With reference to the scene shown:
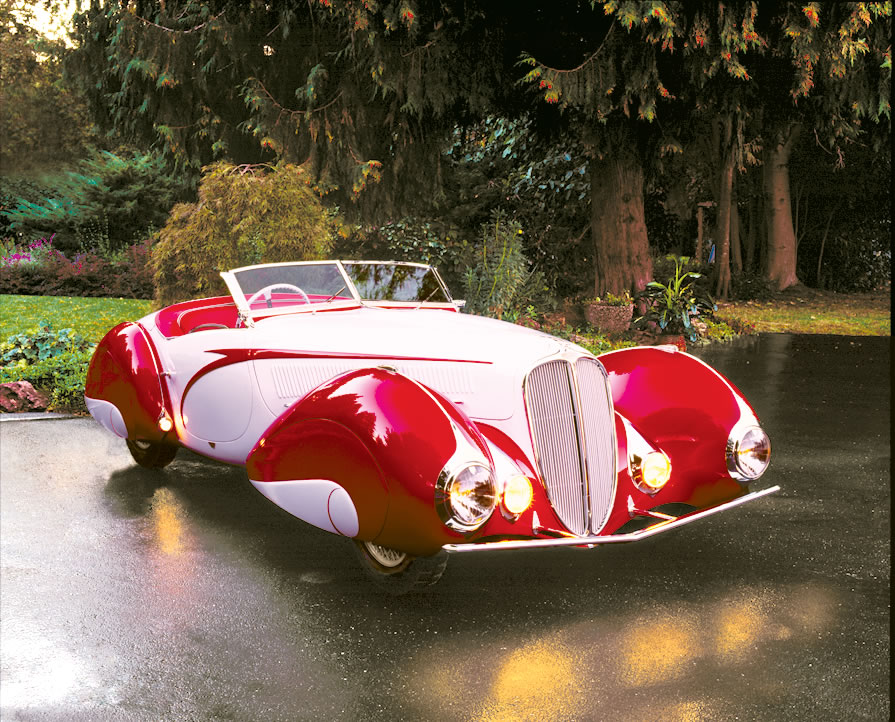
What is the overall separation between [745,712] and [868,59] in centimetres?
1231

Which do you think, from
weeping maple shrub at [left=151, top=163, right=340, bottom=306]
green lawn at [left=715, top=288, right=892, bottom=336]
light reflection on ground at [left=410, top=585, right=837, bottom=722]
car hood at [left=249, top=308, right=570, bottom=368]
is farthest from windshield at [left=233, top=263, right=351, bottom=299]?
green lawn at [left=715, top=288, right=892, bottom=336]

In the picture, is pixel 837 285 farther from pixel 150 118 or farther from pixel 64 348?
pixel 64 348

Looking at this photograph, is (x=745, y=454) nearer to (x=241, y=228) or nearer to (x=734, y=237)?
(x=241, y=228)

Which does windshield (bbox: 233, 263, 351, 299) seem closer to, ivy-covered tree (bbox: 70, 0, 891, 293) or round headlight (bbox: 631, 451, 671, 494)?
round headlight (bbox: 631, 451, 671, 494)

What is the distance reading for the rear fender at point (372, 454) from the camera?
137 inches

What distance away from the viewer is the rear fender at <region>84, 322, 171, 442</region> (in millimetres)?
5520

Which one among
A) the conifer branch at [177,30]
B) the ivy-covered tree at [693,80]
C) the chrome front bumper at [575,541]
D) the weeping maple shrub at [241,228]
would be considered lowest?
the chrome front bumper at [575,541]

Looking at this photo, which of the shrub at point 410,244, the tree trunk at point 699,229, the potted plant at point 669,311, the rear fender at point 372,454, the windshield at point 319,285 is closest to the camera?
the rear fender at point 372,454

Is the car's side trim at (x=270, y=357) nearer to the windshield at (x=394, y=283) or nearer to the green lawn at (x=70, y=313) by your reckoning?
the windshield at (x=394, y=283)

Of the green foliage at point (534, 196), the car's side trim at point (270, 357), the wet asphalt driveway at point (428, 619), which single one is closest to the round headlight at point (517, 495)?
the wet asphalt driveway at point (428, 619)

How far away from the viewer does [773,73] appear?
43.8ft

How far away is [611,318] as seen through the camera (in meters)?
13.1

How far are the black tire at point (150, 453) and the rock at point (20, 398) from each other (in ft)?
8.38

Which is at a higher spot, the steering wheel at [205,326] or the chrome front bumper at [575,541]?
the steering wheel at [205,326]
